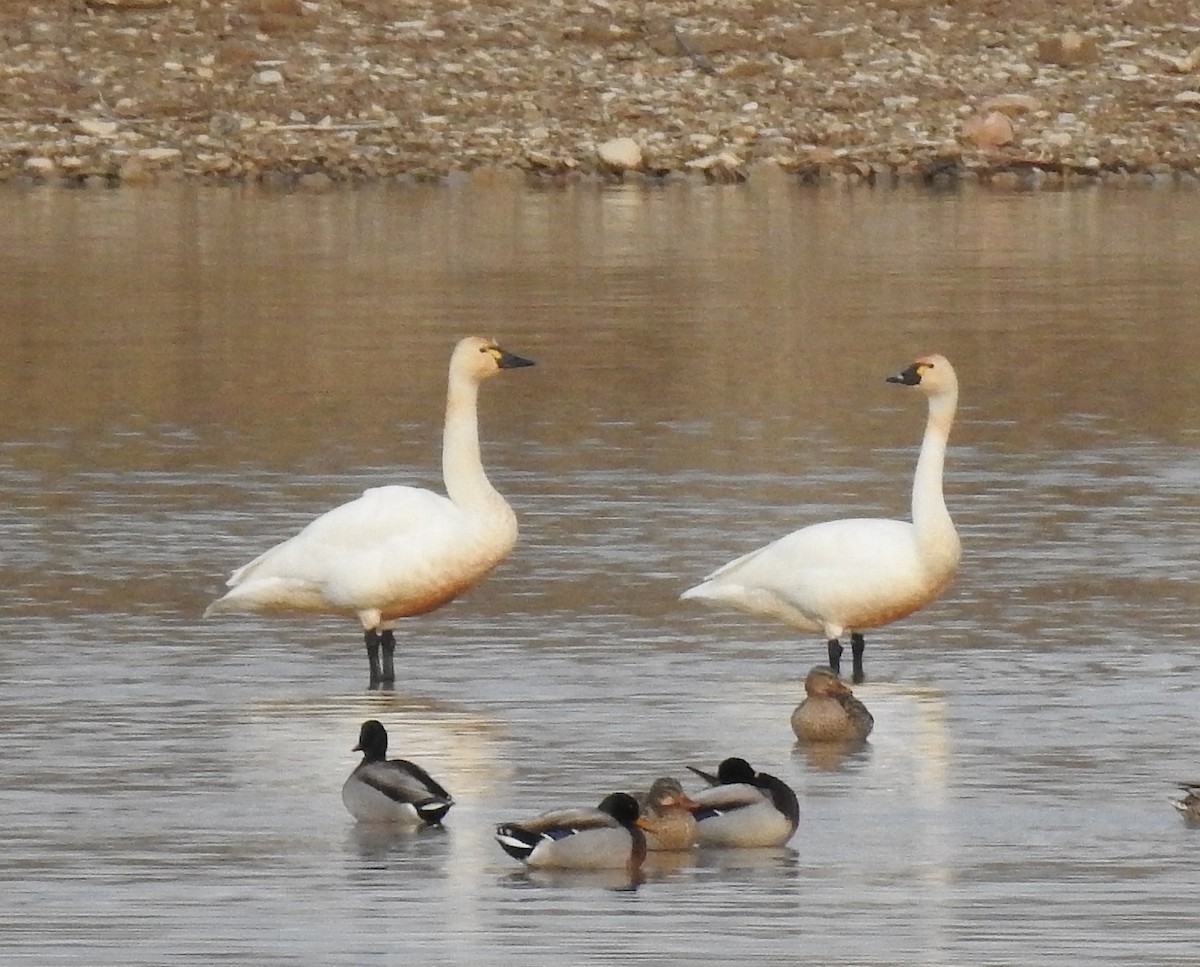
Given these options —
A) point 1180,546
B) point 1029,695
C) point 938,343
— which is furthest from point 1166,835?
point 938,343

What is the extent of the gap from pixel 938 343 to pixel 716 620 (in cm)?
976

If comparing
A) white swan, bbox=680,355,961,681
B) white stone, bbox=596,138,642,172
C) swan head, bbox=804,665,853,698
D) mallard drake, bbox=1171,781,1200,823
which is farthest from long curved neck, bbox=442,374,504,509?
white stone, bbox=596,138,642,172

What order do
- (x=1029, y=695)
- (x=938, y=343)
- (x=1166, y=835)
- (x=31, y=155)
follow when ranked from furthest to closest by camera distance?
(x=31, y=155) → (x=938, y=343) → (x=1029, y=695) → (x=1166, y=835)

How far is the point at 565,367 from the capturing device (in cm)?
2116

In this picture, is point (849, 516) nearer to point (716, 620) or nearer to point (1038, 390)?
point (716, 620)

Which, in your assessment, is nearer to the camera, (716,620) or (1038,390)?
(716,620)

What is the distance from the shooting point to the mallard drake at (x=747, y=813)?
8.85 m

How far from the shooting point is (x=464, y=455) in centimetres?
1198

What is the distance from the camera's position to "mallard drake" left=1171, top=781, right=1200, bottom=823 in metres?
9.01

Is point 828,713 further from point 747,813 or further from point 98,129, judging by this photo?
point 98,129

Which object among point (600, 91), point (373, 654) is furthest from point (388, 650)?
point (600, 91)

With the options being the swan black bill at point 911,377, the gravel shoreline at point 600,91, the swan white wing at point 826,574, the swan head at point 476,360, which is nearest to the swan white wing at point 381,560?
the swan head at point 476,360

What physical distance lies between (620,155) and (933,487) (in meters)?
27.1

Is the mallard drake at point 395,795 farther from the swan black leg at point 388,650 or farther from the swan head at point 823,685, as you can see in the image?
the swan black leg at point 388,650
